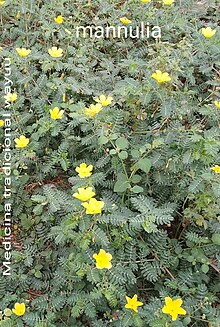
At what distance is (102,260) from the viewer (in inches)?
77.5

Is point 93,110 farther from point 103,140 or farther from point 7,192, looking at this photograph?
point 7,192

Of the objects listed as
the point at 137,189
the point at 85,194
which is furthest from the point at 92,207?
the point at 137,189

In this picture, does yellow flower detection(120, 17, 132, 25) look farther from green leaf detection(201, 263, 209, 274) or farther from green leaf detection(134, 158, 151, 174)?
green leaf detection(201, 263, 209, 274)

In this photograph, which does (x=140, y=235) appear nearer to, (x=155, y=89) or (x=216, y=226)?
→ (x=216, y=226)

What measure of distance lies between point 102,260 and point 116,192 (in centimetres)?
48

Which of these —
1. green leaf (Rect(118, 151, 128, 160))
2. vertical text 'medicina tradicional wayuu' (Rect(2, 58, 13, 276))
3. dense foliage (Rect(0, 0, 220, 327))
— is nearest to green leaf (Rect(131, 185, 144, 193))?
dense foliage (Rect(0, 0, 220, 327))

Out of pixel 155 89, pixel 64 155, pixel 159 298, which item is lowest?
pixel 159 298

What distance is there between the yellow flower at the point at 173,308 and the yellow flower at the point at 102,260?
0.30 m

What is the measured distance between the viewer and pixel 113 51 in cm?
329

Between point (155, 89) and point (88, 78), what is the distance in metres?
0.66

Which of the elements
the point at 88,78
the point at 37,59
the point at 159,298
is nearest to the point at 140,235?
the point at 159,298

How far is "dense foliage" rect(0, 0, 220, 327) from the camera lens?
2.11 meters

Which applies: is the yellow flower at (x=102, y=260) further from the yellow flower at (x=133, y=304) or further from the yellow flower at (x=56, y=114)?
the yellow flower at (x=56, y=114)

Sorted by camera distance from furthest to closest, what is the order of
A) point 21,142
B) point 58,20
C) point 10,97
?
point 58,20 < point 10,97 < point 21,142
